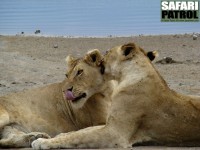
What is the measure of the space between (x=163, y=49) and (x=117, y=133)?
34.7 feet

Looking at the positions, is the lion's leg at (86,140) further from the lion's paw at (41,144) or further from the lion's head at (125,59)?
the lion's head at (125,59)

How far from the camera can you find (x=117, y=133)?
529 centimetres

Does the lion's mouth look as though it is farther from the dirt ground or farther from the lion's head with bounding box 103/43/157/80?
the dirt ground

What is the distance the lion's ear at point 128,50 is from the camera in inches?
223

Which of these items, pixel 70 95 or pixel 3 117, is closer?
pixel 70 95

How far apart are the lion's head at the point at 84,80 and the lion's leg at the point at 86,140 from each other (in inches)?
22.4

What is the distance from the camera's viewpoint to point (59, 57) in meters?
14.6

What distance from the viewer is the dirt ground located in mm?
10586

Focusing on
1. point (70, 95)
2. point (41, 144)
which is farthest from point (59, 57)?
point (41, 144)

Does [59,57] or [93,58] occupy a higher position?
[93,58]

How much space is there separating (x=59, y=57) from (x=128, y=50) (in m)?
8.98

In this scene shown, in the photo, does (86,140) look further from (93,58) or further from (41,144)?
(93,58)

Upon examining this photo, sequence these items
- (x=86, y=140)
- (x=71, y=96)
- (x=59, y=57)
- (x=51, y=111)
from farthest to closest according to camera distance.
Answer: (x=59, y=57) < (x=51, y=111) < (x=71, y=96) < (x=86, y=140)

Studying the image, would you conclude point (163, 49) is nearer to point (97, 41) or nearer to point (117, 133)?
point (97, 41)
